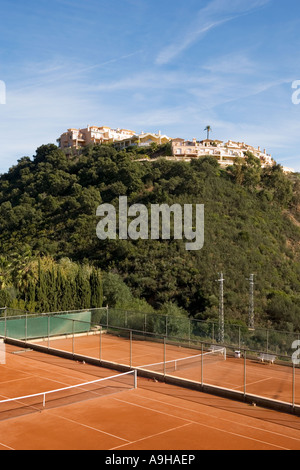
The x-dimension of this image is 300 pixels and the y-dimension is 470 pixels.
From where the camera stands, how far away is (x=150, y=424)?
1403 centimetres

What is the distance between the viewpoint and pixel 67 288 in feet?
125

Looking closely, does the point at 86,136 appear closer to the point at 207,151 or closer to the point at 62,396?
the point at 207,151

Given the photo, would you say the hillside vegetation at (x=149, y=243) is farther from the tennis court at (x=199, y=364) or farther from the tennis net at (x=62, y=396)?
the tennis net at (x=62, y=396)

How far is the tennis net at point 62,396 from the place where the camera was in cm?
1507

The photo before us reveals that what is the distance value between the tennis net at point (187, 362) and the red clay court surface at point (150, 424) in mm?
2790

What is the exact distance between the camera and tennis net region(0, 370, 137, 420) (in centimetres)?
1507

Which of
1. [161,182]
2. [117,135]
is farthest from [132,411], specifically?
[117,135]

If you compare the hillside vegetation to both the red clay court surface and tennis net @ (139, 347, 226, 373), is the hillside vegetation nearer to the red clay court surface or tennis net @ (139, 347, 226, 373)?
tennis net @ (139, 347, 226, 373)

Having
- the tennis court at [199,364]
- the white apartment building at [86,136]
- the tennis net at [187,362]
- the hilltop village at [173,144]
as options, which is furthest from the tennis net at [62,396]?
the white apartment building at [86,136]

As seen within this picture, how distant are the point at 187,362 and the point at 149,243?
29.9 meters

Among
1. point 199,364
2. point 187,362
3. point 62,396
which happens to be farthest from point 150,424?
point 199,364

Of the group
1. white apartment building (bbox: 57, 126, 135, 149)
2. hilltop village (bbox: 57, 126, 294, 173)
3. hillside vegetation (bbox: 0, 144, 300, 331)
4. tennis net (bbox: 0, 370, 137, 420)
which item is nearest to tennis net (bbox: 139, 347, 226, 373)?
tennis net (bbox: 0, 370, 137, 420)
